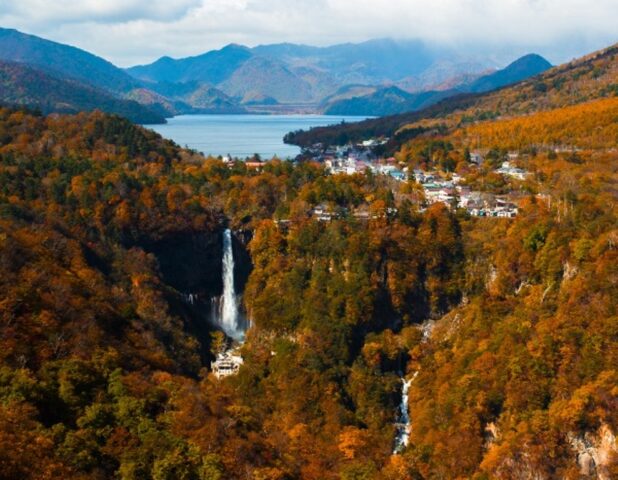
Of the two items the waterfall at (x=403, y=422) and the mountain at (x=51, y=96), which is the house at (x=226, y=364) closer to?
the waterfall at (x=403, y=422)

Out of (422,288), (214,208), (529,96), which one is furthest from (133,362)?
(529,96)

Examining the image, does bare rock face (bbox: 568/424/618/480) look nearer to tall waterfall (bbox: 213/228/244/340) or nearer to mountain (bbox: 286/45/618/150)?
tall waterfall (bbox: 213/228/244/340)

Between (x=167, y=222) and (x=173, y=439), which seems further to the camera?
(x=167, y=222)

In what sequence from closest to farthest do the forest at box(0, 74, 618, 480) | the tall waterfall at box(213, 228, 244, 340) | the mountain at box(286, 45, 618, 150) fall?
1. the forest at box(0, 74, 618, 480)
2. the tall waterfall at box(213, 228, 244, 340)
3. the mountain at box(286, 45, 618, 150)

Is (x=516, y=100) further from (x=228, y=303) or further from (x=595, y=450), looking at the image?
(x=595, y=450)

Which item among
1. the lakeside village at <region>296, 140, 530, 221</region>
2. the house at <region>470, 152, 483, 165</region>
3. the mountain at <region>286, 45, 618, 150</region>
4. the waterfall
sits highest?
the mountain at <region>286, 45, 618, 150</region>

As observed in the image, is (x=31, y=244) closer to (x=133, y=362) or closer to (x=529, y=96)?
(x=133, y=362)

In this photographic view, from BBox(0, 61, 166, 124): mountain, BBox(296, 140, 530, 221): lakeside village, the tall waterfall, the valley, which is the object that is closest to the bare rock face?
the valley
